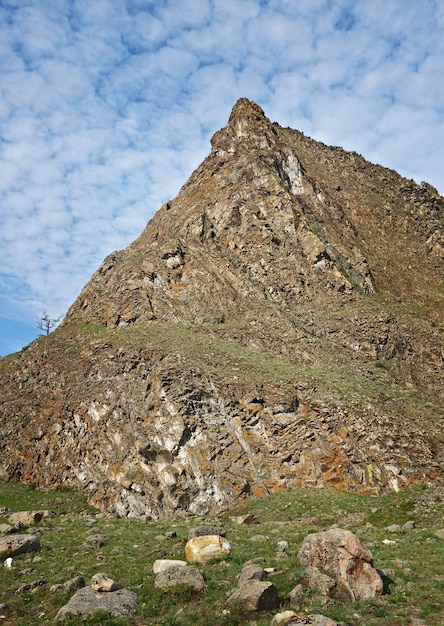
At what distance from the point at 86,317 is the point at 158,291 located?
1014 cm

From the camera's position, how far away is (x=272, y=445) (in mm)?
34719

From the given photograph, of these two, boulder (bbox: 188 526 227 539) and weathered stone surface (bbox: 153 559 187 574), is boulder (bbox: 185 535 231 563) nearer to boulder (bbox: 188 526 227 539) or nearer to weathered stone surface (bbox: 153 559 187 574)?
weathered stone surface (bbox: 153 559 187 574)

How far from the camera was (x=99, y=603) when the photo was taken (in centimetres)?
1307

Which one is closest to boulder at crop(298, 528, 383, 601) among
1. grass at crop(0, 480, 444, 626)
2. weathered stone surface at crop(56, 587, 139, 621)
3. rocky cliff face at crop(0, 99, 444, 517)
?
grass at crop(0, 480, 444, 626)

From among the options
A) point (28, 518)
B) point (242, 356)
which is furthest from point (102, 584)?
point (242, 356)

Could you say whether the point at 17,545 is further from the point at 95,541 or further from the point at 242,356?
the point at 242,356

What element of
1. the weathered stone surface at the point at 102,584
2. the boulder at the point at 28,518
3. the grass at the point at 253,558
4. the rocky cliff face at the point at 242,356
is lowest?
the grass at the point at 253,558

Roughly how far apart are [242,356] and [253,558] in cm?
2690

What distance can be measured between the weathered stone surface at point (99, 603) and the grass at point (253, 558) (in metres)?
0.28

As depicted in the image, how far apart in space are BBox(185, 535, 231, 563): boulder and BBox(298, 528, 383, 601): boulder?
147 inches

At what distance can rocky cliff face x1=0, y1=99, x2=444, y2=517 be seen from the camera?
110ft

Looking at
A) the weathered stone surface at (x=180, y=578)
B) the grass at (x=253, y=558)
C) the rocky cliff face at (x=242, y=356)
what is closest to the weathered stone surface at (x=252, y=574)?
the grass at (x=253, y=558)

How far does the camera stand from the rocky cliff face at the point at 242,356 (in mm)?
33438

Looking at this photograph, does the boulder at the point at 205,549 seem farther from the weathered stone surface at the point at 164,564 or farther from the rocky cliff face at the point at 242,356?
the rocky cliff face at the point at 242,356
